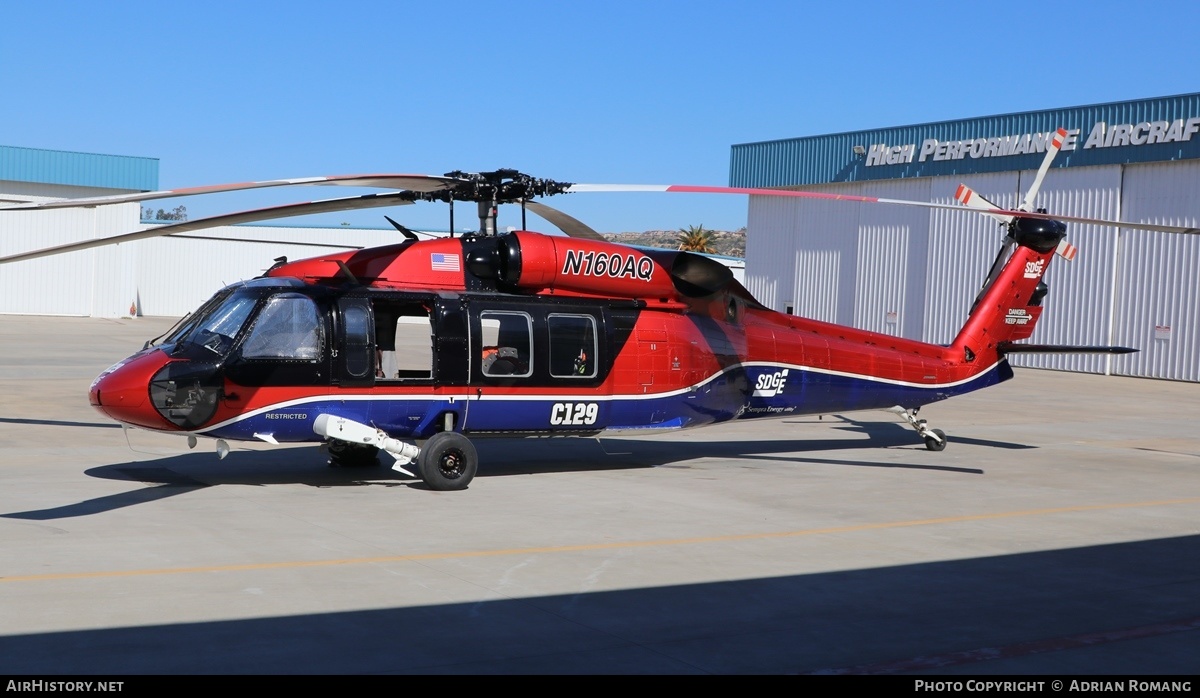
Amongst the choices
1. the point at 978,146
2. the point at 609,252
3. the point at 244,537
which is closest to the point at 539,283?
the point at 609,252

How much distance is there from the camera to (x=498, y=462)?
45.2ft

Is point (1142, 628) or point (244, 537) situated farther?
point (244, 537)

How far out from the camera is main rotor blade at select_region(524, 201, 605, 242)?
41.5 feet

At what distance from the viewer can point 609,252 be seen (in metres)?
12.7

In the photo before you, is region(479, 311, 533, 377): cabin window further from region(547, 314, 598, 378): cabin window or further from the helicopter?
region(547, 314, 598, 378): cabin window

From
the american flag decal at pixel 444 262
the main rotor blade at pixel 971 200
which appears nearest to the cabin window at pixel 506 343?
the american flag decal at pixel 444 262

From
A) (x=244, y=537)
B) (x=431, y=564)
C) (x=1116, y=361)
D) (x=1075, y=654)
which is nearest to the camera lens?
(x=1075, y=654)

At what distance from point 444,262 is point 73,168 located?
4758 cm

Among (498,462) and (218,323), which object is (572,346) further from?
(218,323)

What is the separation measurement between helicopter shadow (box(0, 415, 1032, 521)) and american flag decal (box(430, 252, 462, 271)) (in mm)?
2204

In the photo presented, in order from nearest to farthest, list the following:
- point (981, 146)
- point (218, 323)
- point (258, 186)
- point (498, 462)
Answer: point (258, 186) < point (218, 323) < point (498, 462) < point (981, 146)

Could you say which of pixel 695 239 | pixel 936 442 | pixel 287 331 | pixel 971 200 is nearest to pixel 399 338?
pixel 287 331
